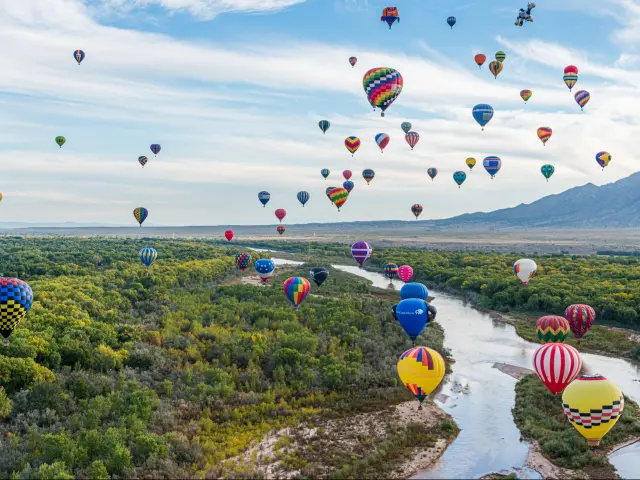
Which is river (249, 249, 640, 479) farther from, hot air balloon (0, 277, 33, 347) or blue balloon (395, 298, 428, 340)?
hot air balloon (0, 277, 33, 347)

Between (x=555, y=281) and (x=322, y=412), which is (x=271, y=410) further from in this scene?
(x=555, y=281)

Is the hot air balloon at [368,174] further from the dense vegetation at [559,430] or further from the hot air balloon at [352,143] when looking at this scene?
the dense vegetation at [559,430]

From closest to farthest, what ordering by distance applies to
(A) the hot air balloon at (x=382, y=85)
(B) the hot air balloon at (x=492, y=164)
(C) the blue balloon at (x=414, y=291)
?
(C) the blue balloon at (x=414, y=291)
(A) the hot air balloon at (x=382, y=85)
(B) the hot air balloon at (x=492, y=164)

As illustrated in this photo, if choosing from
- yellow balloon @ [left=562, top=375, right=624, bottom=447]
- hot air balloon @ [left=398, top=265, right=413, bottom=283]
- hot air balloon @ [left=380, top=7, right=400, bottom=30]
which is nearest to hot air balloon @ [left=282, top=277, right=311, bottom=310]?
yellow balloon @ [left=562, top=375, right=624, bottom=447]

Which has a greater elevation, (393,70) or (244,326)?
(393,70)

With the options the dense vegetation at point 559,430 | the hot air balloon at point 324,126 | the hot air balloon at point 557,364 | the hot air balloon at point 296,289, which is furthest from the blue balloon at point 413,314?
the hot air balloon at point 324,126

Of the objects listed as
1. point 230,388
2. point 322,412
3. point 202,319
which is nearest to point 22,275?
point 202,319
